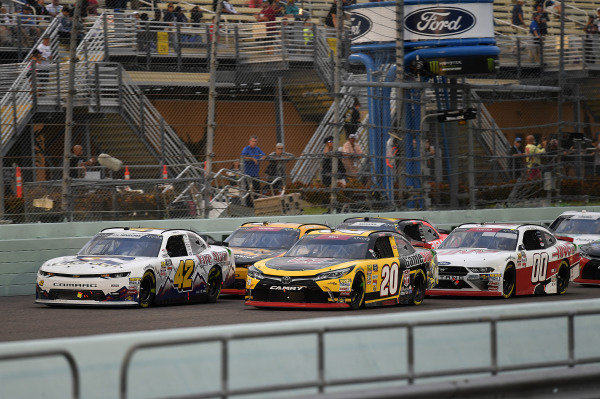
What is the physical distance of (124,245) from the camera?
17.1 meters

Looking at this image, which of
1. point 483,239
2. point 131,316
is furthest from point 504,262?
point 131,316

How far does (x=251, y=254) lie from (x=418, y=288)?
3.07 meters

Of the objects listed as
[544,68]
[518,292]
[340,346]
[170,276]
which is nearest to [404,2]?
[544,68]

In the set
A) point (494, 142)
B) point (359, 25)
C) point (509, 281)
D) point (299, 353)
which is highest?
point (359, 25)

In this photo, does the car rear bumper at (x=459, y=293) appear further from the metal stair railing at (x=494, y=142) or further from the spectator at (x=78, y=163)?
the metal stair railing at (x=494, y=142)

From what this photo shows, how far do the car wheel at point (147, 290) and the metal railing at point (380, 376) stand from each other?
8.92m

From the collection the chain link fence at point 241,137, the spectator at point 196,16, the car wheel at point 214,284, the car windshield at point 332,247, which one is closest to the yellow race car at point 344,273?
the car windshield at point 332,247

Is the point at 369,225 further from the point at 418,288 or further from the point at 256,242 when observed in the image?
the point at 418,288

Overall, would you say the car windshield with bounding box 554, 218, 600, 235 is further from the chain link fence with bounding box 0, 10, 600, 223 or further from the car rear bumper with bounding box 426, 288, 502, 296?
the car rear bumper with bounding box 426, 288, 502, 296

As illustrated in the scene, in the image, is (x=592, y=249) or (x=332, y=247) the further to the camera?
(x=592, y=249)

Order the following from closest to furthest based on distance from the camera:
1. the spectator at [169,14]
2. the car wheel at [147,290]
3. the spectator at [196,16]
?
the car wheel at [147,290], the spectator at [169,14], the spectator at [196,16]

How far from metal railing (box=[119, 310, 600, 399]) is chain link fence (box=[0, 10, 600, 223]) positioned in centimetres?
1185

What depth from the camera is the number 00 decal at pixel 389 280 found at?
1616 centimetres

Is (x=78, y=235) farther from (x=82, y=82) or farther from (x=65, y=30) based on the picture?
(x=65, y=30)
